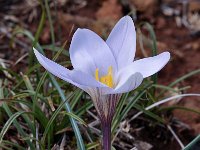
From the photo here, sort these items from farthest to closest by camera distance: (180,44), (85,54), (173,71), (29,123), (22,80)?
1. (180,44)
2. (173,71)
3. (22,80)
4. (29,123)
5. (85,54)

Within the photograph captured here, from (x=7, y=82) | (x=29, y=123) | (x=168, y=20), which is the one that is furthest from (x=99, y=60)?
(x=168, y=20)

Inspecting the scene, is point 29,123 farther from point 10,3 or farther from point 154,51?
point 10,3

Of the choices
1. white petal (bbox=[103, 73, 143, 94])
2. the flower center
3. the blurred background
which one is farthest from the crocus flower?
the blurred background

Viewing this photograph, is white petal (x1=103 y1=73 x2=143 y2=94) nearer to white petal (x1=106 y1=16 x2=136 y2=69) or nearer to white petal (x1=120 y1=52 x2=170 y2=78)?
white petal (x1=120 y1=52 x2=170 y2=78)

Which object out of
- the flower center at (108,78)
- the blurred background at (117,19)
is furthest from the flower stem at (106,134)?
the blurred background at (117,19)

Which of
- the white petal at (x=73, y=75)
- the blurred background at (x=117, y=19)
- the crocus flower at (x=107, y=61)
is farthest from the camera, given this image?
the blurred background at (x=117, y=19)

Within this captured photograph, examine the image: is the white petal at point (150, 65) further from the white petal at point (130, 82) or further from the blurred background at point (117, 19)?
the blurred background at point (117, 19)

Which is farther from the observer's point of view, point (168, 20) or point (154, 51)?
point (168, 20)

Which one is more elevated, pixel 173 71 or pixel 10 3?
pixel 10 3
